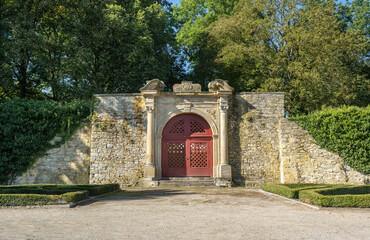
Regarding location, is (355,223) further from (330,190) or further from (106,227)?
A: (106,227)

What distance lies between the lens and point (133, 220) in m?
6.18

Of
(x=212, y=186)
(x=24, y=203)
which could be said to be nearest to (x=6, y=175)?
(x=24, y=203)

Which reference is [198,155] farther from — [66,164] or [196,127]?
[66,164]

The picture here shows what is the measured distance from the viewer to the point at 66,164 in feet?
47.1

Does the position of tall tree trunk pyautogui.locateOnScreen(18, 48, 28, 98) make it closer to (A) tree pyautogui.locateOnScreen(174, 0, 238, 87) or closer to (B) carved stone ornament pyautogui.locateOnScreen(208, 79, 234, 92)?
(A) tree pyautogui.locateOnScreen(174, 0, 238, 87)

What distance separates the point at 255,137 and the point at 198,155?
106 inches

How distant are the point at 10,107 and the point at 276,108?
469 inches

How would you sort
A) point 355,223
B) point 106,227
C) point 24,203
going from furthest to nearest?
point 24,203 → point 355,223 → point 106,227

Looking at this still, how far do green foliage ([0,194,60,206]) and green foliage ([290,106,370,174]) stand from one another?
10.8 meters

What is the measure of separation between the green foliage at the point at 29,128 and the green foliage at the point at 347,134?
34.2 feet

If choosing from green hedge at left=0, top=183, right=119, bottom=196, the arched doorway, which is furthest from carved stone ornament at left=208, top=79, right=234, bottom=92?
green hedge at left=0, top=183, right=119, bottom=196

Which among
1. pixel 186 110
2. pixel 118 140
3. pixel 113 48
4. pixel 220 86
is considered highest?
pixel 113 48

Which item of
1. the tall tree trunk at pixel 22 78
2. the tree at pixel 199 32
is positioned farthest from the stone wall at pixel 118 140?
the tree at pixel 199 32

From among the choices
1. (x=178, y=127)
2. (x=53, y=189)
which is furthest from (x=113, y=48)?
(x=53, y=189)
